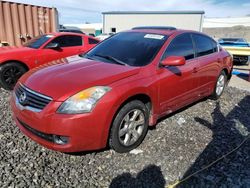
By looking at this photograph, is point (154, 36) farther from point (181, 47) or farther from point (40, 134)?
point (40, 134)

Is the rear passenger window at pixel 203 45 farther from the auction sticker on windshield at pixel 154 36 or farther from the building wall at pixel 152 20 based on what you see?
the building wall at pixel 152 20

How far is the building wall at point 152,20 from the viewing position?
2986 centimetres

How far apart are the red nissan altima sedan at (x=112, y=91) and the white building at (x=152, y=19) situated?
90.3ft

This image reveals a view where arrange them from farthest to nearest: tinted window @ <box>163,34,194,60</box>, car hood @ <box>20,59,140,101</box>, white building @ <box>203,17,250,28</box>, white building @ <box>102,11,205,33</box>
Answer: white building @ <box>203,17,250,28</box>, white building @ <box>102,11,205,33</box>, tinted window @ <box>163,34,194,60</box>, car hood @ <box>20,59,140,101</box>

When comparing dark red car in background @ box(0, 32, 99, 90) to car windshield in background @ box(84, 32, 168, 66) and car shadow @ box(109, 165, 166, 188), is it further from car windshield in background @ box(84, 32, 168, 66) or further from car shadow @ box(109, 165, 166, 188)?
car shadow @ box(109, 165, 166, 188)

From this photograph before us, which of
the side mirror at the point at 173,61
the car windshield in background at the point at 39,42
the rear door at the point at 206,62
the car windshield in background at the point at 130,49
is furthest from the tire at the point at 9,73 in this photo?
the rear door at the point at 206,62

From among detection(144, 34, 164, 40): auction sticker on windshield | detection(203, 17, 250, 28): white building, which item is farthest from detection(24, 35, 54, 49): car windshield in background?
detection(203, 17, 250, 28): white building

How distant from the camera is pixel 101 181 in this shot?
2.75m

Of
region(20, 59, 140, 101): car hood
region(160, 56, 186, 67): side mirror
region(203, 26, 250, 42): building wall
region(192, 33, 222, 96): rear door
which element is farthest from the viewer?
region(203, 26, 250, 42): building wall

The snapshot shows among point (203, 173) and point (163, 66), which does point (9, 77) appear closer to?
point (163, 66)

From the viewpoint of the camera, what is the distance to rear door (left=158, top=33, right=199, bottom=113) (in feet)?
12.0

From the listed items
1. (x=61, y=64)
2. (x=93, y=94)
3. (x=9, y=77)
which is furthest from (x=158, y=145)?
(x=9, y=77)

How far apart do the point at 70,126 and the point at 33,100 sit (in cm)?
58

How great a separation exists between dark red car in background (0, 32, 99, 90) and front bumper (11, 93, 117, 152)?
3497mm
